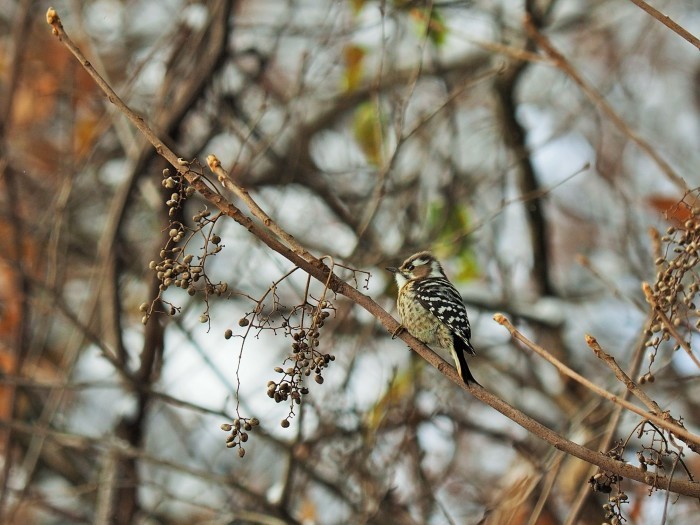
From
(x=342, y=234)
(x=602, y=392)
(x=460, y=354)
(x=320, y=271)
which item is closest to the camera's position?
(x=602, y=392)

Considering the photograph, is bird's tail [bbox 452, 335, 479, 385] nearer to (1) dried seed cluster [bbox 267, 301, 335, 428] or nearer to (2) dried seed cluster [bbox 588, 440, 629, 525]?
(2) dried seed cluster [bbox 588, 440, 629, 525]

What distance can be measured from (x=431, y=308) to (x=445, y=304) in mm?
74

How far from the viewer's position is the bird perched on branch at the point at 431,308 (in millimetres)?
4254

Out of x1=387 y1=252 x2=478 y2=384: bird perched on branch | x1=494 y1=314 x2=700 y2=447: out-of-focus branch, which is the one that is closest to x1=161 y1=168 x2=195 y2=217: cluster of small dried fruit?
x1=494 y1=314 x2=700 y2=447: out-of-focus branch

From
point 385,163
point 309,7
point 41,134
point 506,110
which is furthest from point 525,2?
point 41,134

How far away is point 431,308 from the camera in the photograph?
14.8 feet

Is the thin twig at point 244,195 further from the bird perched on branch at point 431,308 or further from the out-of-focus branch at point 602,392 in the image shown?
the bird perched on branch at point 431,308

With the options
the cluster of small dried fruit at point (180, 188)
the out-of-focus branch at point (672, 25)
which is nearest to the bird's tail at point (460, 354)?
the cluster of small dried fruit at point (180, 188)

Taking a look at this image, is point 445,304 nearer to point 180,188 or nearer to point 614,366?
point 614,366

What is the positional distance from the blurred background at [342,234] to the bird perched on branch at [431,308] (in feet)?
1.24

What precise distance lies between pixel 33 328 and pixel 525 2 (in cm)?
532

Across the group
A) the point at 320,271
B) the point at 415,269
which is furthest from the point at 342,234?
the point at 320,271

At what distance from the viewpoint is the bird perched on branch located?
4.25 m

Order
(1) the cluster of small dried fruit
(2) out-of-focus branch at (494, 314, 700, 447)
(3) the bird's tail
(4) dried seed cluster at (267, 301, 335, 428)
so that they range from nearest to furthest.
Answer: (2) out-of-focus branch at (494, 314, 700, 447)
(1) the cluster of small dried fruit
(4) dried seed cluster at (267, 301, 335, 428)
(3) the bird's tail
